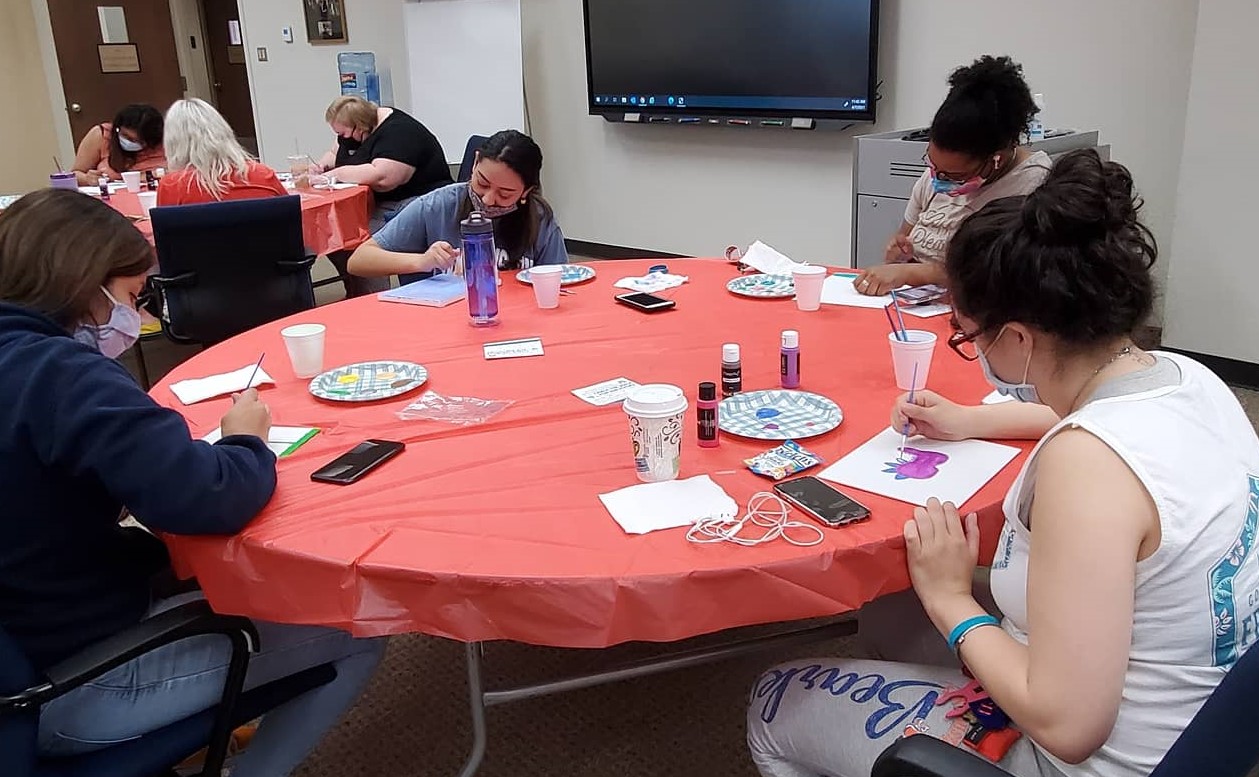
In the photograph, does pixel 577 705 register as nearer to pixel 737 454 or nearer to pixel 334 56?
pixel 737 454

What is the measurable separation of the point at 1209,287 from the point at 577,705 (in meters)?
2.88

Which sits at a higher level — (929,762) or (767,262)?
(767,262)

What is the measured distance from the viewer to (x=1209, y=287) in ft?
11.5

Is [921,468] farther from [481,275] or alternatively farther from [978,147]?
[978,147]

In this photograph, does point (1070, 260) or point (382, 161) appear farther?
point (382, 161)

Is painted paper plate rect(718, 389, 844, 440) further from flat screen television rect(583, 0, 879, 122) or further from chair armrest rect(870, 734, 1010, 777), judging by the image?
flat screen television rect(583, 0, 879, 122)

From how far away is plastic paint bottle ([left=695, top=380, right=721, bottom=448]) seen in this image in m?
1.45

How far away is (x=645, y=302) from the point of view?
2.25 meters

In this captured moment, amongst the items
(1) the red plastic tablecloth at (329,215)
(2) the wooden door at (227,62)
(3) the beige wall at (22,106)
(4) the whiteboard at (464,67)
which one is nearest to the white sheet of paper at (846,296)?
(1) the red plastic tablecloth at (329,215)

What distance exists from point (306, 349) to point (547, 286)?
629mm

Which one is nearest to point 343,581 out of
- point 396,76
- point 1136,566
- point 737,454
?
point 737,454

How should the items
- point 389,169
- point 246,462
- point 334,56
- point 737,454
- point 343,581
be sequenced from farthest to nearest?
point 334,56 < point 389,169 < point 737,454 < point 246,462 < point 343,581

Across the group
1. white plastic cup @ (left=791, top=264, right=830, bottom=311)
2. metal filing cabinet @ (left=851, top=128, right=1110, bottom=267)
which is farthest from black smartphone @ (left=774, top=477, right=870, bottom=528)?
metal filing cabinet @ (left=851, top=128, right=1110, bottom=267)

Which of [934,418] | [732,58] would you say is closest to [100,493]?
[934,418]
